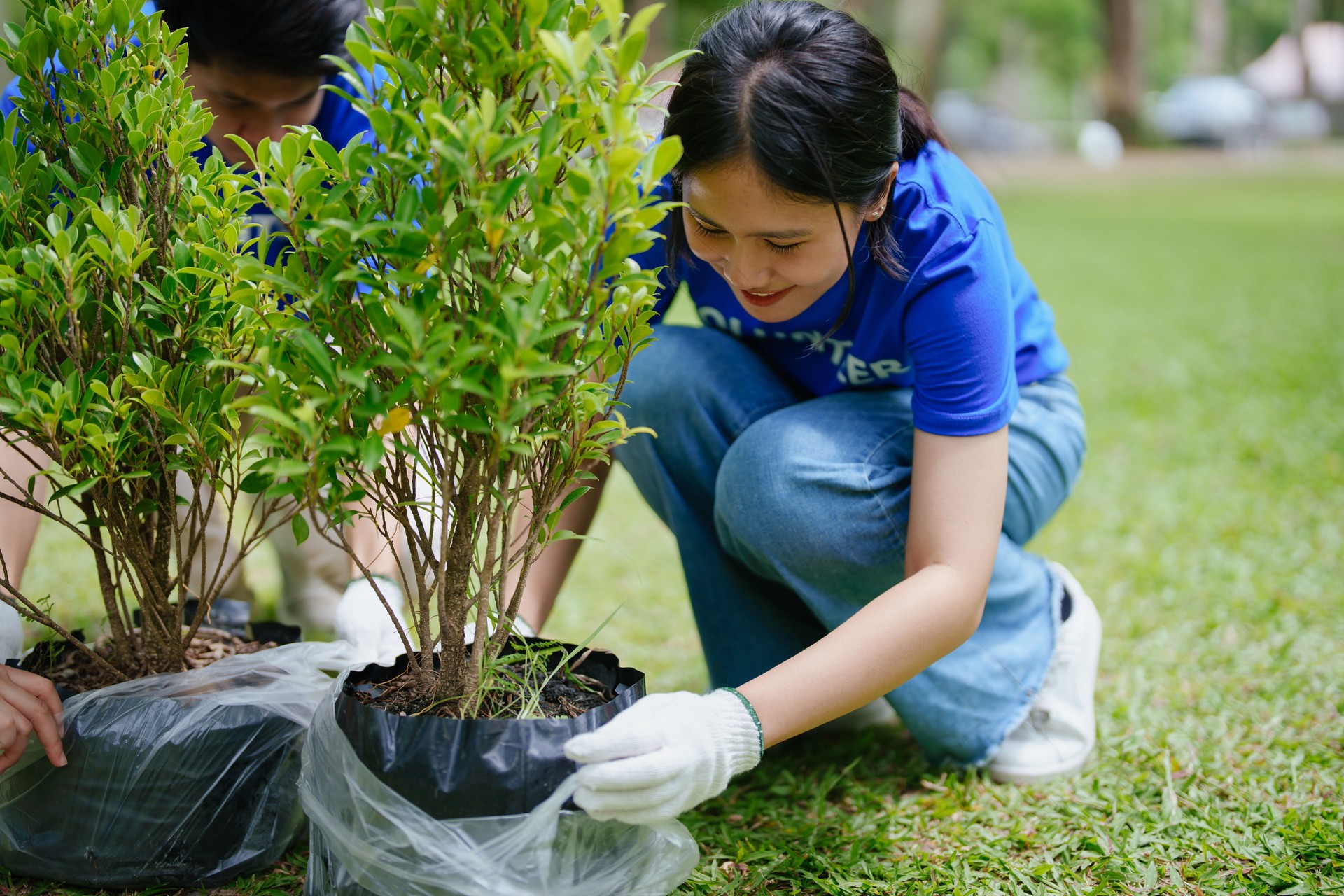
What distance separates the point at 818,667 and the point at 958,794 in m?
0.68

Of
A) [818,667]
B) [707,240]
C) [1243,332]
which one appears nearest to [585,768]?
[818,667]

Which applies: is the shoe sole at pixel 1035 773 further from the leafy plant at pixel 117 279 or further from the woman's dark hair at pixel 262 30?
the woman's dark hair at pixel 262 30

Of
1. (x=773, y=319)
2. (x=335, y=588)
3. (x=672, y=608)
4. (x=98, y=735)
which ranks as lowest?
(x=672, y=608)

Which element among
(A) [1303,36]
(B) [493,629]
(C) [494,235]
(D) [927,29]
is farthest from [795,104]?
(A) [1303,36]

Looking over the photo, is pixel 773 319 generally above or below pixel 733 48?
below

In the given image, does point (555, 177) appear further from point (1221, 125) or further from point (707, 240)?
point (1221, 125)

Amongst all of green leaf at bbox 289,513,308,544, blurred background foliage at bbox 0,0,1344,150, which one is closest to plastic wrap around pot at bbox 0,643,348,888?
green leaf at bbox 289,513,308,544

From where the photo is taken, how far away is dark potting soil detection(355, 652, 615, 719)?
135 centimetres

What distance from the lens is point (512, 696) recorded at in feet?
4.55

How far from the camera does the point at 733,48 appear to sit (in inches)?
61.2

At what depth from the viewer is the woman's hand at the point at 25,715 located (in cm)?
137

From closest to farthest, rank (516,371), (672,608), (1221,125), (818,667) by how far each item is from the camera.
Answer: (516,371) < (818,667) < (672,608) < (1221,125)

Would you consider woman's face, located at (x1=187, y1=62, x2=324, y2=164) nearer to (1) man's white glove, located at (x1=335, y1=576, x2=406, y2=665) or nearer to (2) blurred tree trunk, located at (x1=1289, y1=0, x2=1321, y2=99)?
(1) man's white glove, located at (x1=335, y1=576, x2=406, y2=665)

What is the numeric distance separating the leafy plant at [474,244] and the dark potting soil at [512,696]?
0.04 metres
